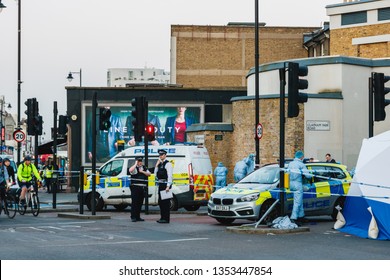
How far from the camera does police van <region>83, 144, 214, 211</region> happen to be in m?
25.7

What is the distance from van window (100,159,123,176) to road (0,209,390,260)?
20.5 feet

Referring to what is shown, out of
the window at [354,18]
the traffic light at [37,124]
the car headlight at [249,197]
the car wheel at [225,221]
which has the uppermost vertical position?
the window at [354,18]

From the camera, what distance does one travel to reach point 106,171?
26922 mm

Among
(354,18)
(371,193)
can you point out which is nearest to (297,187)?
(371,193)

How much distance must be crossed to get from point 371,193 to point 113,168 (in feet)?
38.8

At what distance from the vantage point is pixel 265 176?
20.0 m

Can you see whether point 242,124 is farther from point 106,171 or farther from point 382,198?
point 382,198

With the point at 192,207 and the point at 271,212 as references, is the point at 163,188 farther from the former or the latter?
the point at 192,207

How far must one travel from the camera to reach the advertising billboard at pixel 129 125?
45.5 meters

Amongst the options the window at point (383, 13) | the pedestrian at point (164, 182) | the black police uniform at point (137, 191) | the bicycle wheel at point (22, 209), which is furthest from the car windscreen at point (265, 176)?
the window at point (383, 13)

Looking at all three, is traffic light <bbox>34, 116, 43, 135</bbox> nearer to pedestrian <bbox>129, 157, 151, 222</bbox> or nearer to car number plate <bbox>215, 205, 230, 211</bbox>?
pedestrian <bbox>129, 157, 151, 222</bbox>

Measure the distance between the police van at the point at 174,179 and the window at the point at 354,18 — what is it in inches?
923

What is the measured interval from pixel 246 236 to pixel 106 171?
11267 mm

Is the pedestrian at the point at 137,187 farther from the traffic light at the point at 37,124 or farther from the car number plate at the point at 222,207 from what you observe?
the traffic light at the point at 37,124
